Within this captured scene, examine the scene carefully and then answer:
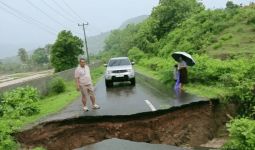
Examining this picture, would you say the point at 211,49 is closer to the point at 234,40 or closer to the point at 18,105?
the point at 234,40

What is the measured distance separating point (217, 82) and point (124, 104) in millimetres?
4221

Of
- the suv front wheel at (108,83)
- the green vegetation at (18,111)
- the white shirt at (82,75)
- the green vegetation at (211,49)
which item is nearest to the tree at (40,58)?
the green vegetation at (211,49)

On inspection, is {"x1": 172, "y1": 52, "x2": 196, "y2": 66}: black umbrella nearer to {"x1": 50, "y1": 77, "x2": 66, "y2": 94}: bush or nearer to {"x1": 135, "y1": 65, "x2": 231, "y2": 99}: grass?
→ {"x1": 135, "y1": 65, "x2": 231, "y2": 99}: grass

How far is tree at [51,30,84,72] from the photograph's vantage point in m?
51.1

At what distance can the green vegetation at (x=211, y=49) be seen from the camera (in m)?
13.1

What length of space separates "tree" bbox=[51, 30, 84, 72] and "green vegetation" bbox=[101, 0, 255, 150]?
11509 mm

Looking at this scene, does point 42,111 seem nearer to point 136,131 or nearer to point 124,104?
point 124,104

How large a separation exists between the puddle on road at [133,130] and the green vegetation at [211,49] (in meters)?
1.33

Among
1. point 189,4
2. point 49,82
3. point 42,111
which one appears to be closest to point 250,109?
point 42,111

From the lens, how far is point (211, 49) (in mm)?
29516

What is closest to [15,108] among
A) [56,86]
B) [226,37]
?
[56,86]

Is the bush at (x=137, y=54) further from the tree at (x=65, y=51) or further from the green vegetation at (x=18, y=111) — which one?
the green vegetation at (x=18, y=111)

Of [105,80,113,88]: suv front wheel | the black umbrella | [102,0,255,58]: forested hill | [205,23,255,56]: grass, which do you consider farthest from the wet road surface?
[205,23,255,56]: grass

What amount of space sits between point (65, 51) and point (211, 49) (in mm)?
27172
